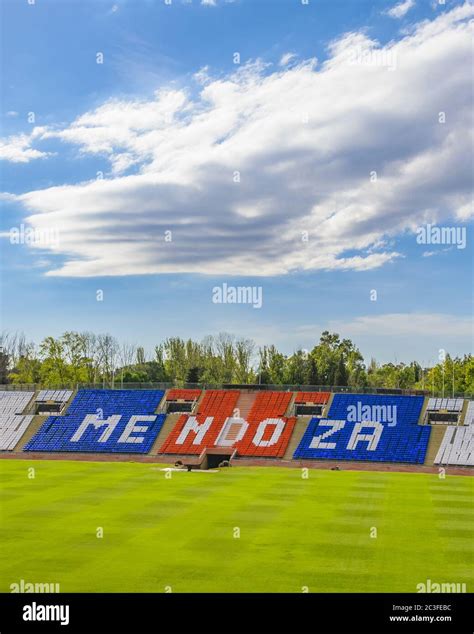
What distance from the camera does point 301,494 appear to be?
4991 centimetres

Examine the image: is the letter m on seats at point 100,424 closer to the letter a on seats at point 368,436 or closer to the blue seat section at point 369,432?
the blue seat section at point 369,432

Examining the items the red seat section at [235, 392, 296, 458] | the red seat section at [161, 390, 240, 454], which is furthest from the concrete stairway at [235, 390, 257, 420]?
the red seat section at [161, 390, 240, 454]

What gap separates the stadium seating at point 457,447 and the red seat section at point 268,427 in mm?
16153

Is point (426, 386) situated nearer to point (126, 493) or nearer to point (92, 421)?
point (92, 421)

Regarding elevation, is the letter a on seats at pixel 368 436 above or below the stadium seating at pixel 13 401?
below

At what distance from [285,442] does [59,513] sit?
37.3 metres

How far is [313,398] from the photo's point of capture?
276ft

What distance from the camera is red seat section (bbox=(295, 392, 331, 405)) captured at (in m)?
83.3

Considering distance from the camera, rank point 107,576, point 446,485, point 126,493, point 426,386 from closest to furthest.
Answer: point 107,576, point 126,493, point 446,485, point 426,386

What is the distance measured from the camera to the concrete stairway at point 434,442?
69250 mm

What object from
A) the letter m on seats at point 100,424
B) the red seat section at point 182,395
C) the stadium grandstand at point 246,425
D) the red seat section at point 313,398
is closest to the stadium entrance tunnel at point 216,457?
the stadium grandstand at point 246,425

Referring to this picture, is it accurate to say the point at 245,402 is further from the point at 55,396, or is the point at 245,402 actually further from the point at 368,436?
the point at 55,396

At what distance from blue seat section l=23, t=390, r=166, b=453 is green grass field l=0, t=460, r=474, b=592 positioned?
1792 centimetres
